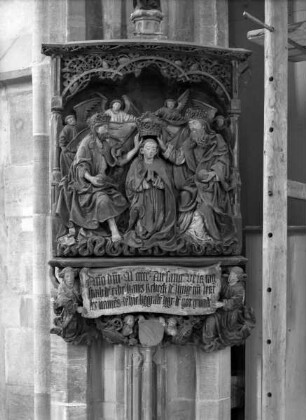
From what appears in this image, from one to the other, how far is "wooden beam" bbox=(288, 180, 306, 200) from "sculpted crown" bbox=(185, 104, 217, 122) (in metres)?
0.80

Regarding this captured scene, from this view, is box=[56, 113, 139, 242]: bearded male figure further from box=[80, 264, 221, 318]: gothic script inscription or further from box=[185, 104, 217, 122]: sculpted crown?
box=[185, 104, 217, 122]: sculpted crown

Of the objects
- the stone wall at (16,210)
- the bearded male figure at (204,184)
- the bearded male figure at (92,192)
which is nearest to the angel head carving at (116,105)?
the bearded male figure at (92,192)

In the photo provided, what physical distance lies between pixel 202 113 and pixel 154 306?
1.52m

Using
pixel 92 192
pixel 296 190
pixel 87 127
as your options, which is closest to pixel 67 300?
pixel 92 192

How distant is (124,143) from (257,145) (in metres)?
1.39

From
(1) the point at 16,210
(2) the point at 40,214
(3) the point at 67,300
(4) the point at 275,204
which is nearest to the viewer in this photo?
(4) the point at 275,204

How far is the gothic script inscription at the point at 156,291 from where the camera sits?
21.3 ft

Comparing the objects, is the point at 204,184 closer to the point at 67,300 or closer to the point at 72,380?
the point at 67,300

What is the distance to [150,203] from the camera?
256 inches

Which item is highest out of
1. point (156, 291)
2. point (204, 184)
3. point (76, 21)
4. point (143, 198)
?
point (76, 21)

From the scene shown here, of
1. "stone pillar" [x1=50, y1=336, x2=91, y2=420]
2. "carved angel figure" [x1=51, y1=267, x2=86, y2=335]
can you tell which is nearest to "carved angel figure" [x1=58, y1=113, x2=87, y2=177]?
"carved angel figure" [x1=51, y1=267, x2=86, y2=335]

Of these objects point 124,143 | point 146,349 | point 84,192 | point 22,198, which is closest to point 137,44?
point 124,143

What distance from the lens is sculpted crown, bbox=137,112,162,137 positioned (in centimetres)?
650

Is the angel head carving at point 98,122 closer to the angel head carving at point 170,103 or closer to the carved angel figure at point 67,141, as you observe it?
the carved angel figure at point 67,141
